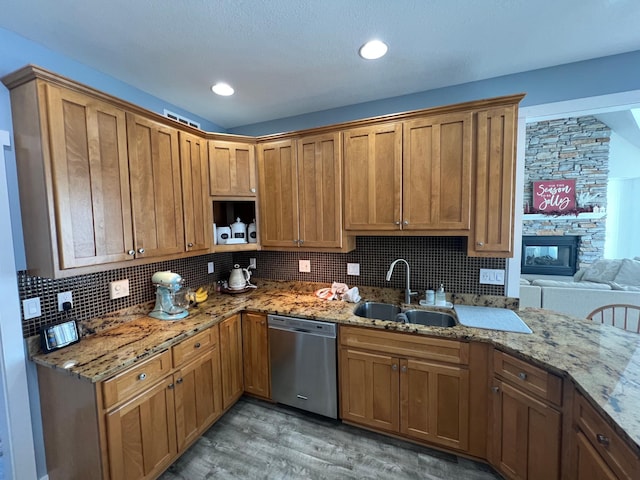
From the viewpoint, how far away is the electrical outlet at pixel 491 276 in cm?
204

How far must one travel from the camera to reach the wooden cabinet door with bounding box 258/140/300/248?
7.59 ft

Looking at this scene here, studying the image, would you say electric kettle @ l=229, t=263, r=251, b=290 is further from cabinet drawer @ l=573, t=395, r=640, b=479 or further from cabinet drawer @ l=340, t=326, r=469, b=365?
cabinet drawer @ l=573, t=395, r=640, b=479

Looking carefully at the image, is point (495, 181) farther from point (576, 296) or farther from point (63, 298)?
point (63, 298)

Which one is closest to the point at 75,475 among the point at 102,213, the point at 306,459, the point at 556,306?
the point at 306,459

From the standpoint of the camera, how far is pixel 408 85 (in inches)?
82.1

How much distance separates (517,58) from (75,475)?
3703mm

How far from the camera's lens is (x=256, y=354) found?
2252 mm

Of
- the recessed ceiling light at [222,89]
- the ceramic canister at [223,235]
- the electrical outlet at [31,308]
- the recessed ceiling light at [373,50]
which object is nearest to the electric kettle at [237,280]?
the ceramic canister at [223,235]

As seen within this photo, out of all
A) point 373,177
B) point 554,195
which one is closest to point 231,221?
point 373,177

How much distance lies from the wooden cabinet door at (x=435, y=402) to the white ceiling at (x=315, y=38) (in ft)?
6.73

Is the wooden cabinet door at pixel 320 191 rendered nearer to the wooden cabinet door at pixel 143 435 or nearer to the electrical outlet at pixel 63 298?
the wooden cabinet door at pixel 143 435

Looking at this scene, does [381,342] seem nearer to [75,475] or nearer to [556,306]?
[75,475]

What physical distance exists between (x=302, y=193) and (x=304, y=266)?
0.81 metres

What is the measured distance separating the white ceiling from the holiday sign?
14.4ft
